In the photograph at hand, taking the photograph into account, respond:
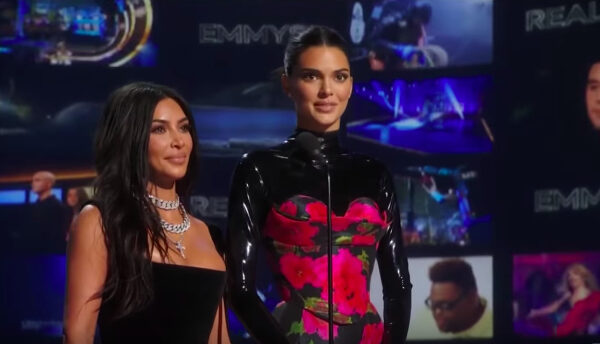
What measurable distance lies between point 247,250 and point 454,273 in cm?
404

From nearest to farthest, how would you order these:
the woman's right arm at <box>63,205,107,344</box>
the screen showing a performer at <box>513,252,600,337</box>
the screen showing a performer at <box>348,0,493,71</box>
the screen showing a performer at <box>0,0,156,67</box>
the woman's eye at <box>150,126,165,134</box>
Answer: the woman's right arm at <box>63,205,107,344</box> → the woman's eye at <box>150,126,165,134</box> → the screen showing a performer at <box>513,252,600,337</box> → the screen showing a performer at <box>0,0,156,67</box> → the screen showing a performer at <box>348,0,493,71</box>

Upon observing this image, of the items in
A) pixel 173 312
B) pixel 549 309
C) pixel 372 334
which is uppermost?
pixel 173 312

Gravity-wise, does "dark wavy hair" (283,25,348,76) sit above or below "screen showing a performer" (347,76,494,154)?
above

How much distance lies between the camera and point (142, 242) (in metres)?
2.91

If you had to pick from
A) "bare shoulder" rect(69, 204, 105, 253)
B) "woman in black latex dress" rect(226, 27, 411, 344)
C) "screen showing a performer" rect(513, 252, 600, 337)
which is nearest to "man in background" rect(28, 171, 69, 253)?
"screen showing a performer" rect(513, 252, 600, 337)

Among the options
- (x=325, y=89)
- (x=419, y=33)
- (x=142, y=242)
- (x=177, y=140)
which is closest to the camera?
(x=142, y=242)

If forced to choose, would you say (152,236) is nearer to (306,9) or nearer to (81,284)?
(81,284)

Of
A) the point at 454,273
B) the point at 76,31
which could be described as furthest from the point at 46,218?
the point at 454,273

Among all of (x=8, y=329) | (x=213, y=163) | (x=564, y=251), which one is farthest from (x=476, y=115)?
(x=8, y=329)

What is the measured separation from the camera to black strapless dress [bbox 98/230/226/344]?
2.87 meters

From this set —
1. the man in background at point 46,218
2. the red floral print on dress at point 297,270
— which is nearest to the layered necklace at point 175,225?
the red floral print on dress at point 297,270

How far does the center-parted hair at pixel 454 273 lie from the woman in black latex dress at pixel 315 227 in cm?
369

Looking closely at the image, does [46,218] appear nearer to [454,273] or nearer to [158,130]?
[454,273]

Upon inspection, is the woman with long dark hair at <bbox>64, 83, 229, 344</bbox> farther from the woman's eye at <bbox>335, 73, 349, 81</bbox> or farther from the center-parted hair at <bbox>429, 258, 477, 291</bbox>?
the center-parted hair at <bbox>429, 258, 477, 291</bbox>
